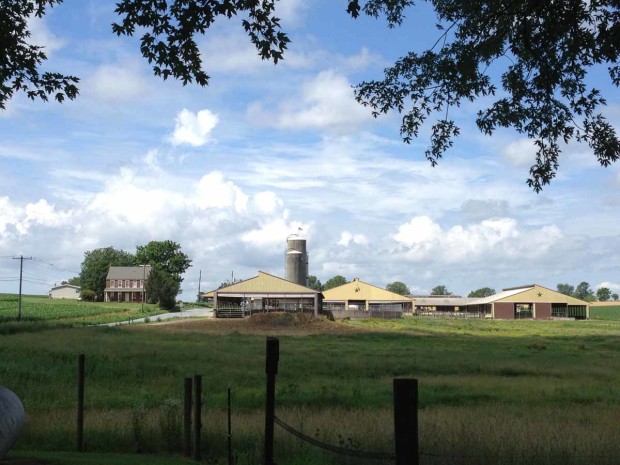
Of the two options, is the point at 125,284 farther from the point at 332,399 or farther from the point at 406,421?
the point at 406,421

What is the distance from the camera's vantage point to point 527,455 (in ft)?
31.8

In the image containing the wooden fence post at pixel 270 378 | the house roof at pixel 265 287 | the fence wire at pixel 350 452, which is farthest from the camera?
the house roof at pixel 265 287

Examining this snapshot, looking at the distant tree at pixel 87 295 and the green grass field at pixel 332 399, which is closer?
the green grass field at pixel 332 399

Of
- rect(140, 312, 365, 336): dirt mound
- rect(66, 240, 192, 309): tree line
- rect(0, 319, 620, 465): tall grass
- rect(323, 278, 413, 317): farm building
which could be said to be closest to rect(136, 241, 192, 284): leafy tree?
rect(66, 240, 192, 309): tree line

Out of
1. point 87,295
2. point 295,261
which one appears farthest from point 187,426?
point 87,295

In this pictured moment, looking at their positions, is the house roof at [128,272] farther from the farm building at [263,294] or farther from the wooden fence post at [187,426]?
the wooden fence post at [187,426]

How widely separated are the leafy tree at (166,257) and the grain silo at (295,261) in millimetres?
55002

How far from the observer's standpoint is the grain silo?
9775 centimetres

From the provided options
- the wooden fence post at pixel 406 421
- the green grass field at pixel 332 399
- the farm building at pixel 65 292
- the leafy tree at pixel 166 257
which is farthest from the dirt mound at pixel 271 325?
the farm building at pixel 65 292

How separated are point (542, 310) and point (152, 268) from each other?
244 ft

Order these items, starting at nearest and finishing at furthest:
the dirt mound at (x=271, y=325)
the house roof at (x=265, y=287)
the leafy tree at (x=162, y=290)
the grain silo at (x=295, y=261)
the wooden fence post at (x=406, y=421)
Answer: the wooden fence post at (x=406, y=421), the dirt mound at (x=271, y=325), the house roof at (x=265, y=287), the grain silo at (x=295, y=261), the leafy tree at (x=162, y=290)

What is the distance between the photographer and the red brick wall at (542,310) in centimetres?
10606

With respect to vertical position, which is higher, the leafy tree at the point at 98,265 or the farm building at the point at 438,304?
the leafy tree at the point at 98,265

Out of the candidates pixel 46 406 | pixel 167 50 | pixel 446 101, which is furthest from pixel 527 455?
pixel 46 406
